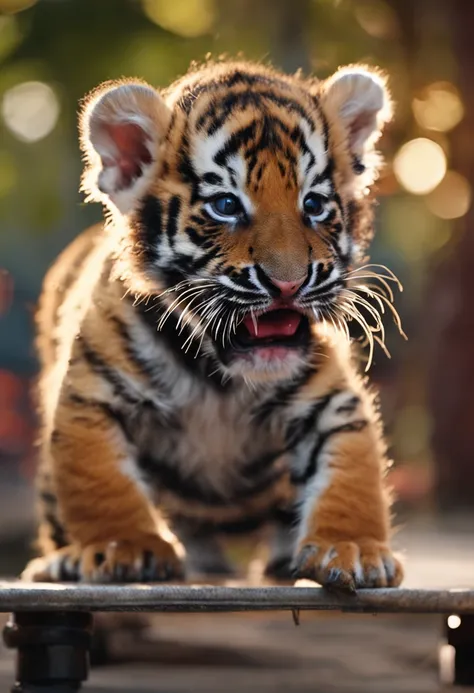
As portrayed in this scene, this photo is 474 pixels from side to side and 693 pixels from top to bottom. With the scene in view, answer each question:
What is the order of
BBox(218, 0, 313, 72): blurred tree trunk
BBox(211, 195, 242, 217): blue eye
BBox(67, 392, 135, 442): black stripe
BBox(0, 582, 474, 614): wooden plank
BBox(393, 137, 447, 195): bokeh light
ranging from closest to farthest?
BBox(0, 582, 474, 614): wooden plank → BBox(211, 195, 242, 217): blue eye → BBox(67, 392, 135, 442): black stripe → BBox(393, 137, 447, 195): bokeh light → BBox(218, 0, 313, 72): blurred tree trunk

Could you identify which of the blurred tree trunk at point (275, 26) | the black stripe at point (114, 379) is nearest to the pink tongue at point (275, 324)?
the black stripe at point (114, 379)

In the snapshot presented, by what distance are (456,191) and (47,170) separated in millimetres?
2657

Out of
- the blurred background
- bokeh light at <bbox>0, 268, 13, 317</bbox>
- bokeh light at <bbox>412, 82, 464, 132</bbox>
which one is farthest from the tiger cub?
bokeh light at <bbox>0, 268, 13, 317</bbox>

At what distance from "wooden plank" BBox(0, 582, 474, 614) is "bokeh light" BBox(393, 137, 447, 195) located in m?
5.57

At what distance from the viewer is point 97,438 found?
3.63 metres

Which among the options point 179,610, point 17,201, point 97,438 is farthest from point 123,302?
point 17,201

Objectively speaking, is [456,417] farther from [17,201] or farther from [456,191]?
[17,201]

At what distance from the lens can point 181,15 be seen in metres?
8.68

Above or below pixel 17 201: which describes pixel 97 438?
below

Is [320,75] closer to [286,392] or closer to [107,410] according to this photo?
[286,392]

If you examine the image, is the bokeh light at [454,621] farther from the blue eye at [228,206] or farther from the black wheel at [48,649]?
the blue eye at [228,206]

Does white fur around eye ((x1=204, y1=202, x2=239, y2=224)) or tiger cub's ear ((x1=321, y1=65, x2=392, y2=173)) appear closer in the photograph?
white fur around eye ((x1=204, y1=202, x2=239, y2=224))

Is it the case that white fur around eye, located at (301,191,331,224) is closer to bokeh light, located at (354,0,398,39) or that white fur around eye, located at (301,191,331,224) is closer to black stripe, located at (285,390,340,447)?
black stripe, located at (285,390,340,447)

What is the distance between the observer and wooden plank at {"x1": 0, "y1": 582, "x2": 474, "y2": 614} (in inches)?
118
